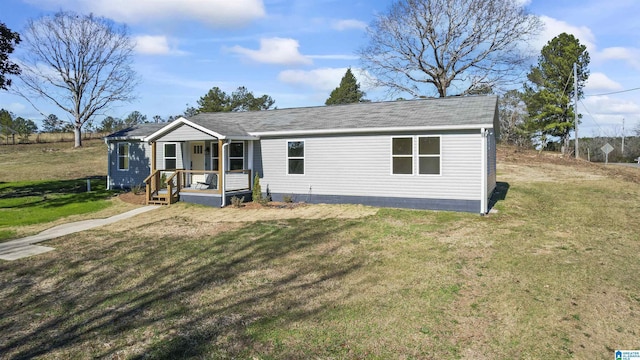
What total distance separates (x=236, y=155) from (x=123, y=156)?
7.65 metres

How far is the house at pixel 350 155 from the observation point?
1288cm

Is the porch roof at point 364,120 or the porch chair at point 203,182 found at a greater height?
the porch roof at point 364,120

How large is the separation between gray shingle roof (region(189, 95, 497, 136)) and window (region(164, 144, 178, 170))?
9.27 feet

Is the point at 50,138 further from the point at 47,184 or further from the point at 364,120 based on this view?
the point at 364,120

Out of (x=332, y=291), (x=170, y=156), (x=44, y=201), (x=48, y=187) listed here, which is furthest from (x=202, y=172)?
(x=48, y=187)

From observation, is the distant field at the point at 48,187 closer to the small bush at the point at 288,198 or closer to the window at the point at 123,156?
the window at the point at 123,156

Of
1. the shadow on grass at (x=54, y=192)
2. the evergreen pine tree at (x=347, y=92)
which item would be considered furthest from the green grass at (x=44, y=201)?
the evergreen pine tree at (x=347, y=92)

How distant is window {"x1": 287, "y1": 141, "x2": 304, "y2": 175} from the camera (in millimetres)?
15328

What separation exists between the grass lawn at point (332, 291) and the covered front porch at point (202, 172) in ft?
12.0

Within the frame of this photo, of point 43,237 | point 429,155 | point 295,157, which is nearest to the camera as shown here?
point 43,237

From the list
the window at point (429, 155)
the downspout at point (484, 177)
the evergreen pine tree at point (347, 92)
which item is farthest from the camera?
the evergreen pine tree at point (347, 92)

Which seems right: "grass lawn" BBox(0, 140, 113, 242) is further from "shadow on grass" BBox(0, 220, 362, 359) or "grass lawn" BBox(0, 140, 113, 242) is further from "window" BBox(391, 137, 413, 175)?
A: "window" BBox(391, 137, 413, 175)

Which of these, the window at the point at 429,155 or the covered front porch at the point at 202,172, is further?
the covered front porch at the point at 202,172

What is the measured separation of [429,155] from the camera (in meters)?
13.3
